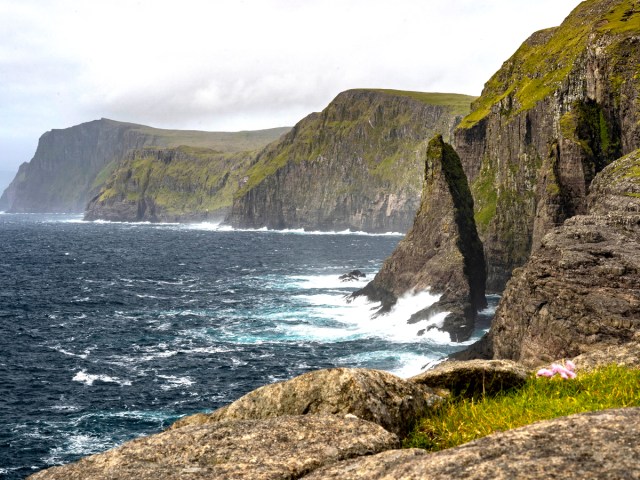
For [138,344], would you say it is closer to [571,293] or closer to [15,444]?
[15,444]

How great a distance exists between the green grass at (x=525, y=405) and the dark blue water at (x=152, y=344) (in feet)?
106

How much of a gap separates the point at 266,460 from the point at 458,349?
54270 millimetres

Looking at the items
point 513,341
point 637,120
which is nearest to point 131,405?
point 513,341

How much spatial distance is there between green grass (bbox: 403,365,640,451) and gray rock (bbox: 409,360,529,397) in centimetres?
24

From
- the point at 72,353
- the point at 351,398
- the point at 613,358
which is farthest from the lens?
the point at 72,353

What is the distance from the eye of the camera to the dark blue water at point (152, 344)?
40.1 meters

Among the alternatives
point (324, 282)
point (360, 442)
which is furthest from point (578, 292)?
point (324, 282)

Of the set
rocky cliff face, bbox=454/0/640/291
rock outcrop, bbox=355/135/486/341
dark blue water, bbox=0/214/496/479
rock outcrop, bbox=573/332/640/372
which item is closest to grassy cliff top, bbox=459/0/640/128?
rocky cliff face, bbox=454/0/640/291

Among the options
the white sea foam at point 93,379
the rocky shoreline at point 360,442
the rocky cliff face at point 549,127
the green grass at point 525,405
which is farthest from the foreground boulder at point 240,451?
the rocky cliff face at point 549,127

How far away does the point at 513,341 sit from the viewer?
42.0 metres

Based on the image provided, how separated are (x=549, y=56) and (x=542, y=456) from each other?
353 ft

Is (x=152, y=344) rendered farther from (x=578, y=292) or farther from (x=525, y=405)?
(x=525, y=405)

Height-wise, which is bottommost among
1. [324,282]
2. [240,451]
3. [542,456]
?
[324,282]

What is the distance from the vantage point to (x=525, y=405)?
7988 millimetres
